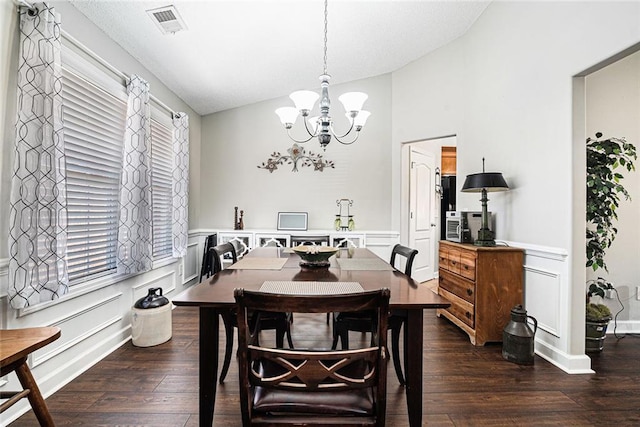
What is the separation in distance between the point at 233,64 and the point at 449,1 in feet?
7.24

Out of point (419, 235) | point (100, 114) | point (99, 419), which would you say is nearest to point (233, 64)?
point (100, 114)

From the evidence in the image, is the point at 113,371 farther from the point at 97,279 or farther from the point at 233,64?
the point at 233,64

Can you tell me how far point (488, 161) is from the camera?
130 inches

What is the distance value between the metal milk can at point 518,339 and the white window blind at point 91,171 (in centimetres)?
313

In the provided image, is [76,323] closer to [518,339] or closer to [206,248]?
[206,248]

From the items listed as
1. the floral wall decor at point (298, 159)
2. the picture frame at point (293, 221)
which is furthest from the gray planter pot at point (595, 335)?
the floral wall decor at point (298, 159)

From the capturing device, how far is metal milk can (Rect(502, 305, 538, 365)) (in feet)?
7.75

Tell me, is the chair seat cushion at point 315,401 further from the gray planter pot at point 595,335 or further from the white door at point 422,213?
the white door at point 422,213

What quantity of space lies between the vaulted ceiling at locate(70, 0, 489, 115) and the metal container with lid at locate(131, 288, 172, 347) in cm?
211

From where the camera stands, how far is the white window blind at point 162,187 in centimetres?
337

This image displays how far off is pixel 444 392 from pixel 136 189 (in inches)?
107

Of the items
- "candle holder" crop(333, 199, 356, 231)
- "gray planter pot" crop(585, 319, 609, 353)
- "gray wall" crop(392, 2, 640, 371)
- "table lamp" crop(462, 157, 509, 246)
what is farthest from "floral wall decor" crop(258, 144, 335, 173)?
"gray planter pot" crop(585, 319, 609, 353)

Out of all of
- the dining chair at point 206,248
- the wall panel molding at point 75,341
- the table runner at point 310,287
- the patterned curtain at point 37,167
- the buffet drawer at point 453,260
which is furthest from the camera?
the dining chair at point 206,248

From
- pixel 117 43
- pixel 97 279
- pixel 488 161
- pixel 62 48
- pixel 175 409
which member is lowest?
pixel 175 409
